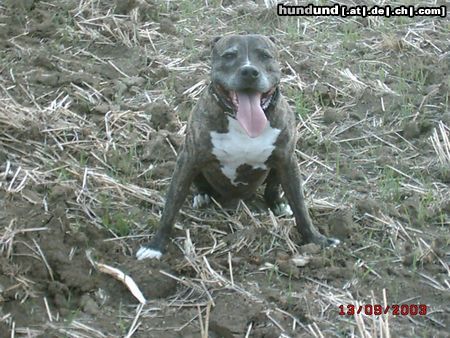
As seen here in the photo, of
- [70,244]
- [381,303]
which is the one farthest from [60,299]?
[381,303]

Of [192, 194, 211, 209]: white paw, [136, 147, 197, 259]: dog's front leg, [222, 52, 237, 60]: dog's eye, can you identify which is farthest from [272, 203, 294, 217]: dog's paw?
[222, 52, 237, 60]: dog's eye

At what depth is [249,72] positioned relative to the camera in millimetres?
4988

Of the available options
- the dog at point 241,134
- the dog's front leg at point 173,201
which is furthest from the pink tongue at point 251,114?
the dog's front leg at point 173,201

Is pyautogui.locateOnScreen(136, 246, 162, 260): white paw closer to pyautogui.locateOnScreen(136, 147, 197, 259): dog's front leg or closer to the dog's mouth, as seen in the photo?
pyautogui.locateOnScreen(136, 147, 197, 259): dog's front leg

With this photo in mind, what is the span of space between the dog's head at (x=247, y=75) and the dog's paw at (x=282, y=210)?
3.21ft

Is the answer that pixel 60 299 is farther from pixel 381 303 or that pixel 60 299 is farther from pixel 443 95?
pixel 443 95

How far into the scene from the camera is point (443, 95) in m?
7.34

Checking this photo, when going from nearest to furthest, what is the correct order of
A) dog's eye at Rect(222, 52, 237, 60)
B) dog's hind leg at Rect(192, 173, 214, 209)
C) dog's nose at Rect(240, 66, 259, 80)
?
1. dog's nose at Rect(240, 66, 259, 80)
2. dog's eye at Rect(222, 52, 237, 60)
3. dog's hind leg at Rect(192, 173, 214, 209)

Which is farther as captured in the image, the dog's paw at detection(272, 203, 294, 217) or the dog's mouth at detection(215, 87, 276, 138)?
the dog's paw at detection(272, 203, 294, 217)

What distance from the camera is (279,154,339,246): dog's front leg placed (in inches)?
216

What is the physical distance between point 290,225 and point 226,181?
503mm

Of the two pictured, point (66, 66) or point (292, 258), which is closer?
point (292, 258)

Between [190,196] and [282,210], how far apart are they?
648mm

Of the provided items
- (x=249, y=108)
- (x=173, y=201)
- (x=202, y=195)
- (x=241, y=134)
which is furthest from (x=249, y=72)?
(x=202, y=195)
